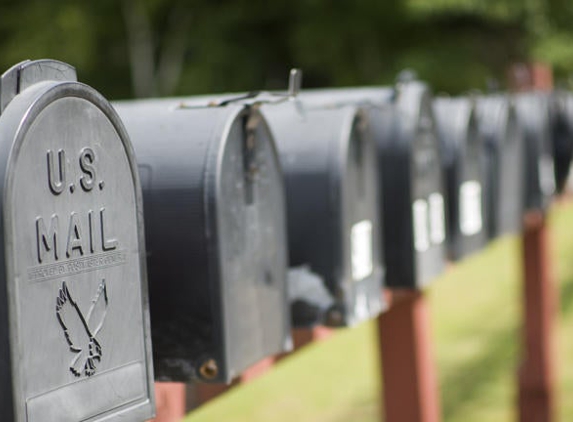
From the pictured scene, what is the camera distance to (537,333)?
6320mm

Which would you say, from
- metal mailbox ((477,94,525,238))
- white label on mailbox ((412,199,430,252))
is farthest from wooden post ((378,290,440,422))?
metal mailbox ((477,94,525,238))

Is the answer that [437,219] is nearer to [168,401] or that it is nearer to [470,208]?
[470,208]

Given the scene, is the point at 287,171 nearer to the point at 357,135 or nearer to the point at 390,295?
the point at 357,135

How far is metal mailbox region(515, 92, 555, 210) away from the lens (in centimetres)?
477

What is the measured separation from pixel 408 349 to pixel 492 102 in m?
1.01

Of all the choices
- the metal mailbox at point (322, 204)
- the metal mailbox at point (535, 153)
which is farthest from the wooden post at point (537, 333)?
the metal mailbox at point (322, 204)

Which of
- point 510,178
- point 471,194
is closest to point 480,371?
point 510,178

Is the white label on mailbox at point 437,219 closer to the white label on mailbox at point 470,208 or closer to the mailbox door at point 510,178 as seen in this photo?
the white label on mailbox at point 470,208

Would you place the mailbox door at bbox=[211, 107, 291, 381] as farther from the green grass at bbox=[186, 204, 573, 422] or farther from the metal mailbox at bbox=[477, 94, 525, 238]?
the green grass at bbox=[186, 204, 573, 422]

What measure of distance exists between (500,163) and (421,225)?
3.65ft

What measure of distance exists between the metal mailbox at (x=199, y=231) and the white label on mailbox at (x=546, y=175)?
121 inches

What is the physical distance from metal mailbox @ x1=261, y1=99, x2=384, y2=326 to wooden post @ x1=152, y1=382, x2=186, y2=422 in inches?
17.1

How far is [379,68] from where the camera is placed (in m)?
23.2

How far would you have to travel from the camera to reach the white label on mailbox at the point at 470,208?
3461 mm
